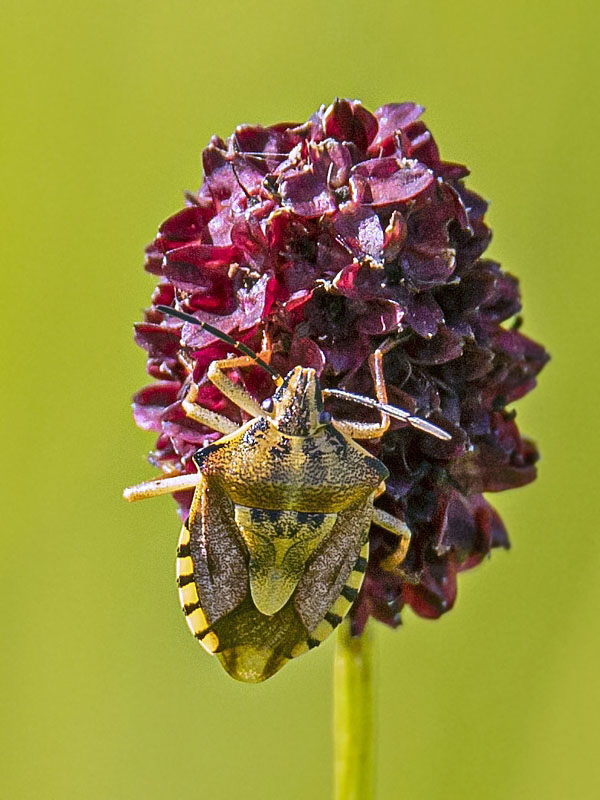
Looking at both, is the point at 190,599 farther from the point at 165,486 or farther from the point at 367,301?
the point at 367,301

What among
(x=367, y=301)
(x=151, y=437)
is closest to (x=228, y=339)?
(x=367, y=301)

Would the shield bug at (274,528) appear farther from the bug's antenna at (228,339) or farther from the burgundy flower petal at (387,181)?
the burgundy flower petal at (387,181)

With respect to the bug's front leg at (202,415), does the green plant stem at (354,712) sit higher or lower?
lower

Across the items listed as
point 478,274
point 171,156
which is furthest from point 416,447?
point 171,156

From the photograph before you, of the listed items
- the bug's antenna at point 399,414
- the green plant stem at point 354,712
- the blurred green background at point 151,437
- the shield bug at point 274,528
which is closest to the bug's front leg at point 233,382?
the shield bug at point 274,528

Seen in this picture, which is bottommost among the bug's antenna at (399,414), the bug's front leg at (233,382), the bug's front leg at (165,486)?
the bug's front leg at (165,486)
